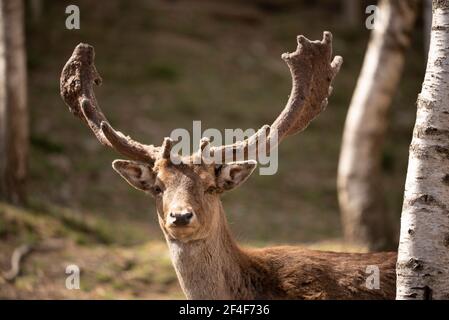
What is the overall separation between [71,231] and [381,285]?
5200 mm

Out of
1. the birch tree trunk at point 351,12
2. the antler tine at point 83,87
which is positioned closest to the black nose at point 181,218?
the antler tine at point 83,87

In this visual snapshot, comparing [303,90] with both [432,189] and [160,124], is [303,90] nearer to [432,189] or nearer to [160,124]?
[432,189]

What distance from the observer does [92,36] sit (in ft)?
A: 58.7

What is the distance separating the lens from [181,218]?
17.8 feet

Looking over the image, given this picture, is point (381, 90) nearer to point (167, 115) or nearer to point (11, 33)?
point (11, 33)

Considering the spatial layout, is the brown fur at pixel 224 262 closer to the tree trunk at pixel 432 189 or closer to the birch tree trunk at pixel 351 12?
the tree trunk at pixel 432 189

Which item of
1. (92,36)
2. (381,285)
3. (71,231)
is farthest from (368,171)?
(92,36)

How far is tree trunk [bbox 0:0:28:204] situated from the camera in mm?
10047

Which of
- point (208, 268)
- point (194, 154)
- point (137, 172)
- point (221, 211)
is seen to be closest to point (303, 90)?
point (194, 154)

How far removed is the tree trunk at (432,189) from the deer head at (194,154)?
125 centimetres

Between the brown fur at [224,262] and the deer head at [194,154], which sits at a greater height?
the deer head at [194,154]

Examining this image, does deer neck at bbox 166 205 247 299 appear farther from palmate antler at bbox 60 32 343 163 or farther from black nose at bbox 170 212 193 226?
palmate antler at bbox 60 32 343 163

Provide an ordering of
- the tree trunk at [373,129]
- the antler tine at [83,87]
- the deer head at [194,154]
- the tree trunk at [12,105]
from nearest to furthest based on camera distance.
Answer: the deer head at [194,154], the antler tine at [83,87], the tree trunk at [12,105], the tree trunk at [373,129]

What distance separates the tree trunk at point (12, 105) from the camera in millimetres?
10047
